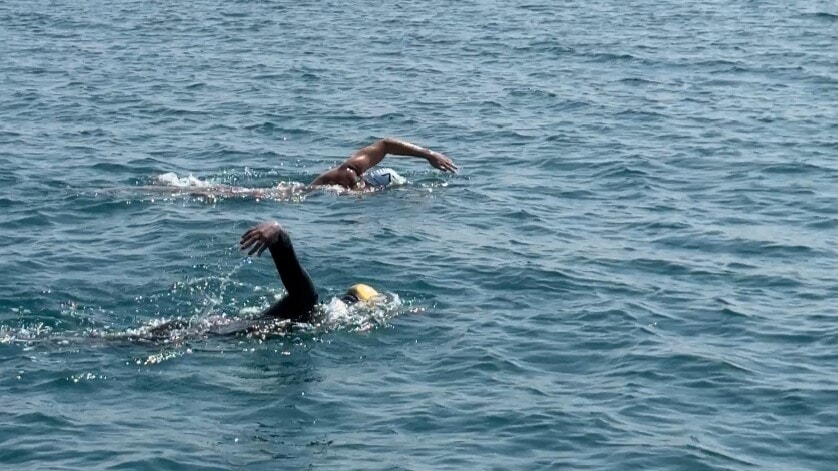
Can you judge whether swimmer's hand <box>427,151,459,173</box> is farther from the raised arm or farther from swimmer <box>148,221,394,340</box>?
the raised arm

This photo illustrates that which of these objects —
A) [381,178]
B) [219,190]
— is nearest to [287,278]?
[219,190]

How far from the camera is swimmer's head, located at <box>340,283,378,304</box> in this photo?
14.2 metres

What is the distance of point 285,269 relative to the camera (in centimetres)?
1305

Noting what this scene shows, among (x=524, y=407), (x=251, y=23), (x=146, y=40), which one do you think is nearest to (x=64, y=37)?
(x=146, y=40)

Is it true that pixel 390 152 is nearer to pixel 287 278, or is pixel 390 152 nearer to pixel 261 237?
pixel 287 278

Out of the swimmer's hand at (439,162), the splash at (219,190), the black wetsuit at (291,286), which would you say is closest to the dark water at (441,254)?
the splash at (219,190)

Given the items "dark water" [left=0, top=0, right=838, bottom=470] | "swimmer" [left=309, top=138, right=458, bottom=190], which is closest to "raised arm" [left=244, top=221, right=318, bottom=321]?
"dark water" [left=0, top=0, right=838, bottom=470]

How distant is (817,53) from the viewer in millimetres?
28453

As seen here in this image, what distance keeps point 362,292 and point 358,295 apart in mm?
69

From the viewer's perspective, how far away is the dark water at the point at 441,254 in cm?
1141

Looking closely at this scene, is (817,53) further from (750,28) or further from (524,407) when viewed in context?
(524,407)

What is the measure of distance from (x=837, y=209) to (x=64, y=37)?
21.6 meters

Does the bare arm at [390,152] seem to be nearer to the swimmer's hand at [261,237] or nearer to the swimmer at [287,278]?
the swimmer at [287,278]

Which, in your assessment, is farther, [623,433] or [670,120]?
[670,120]
